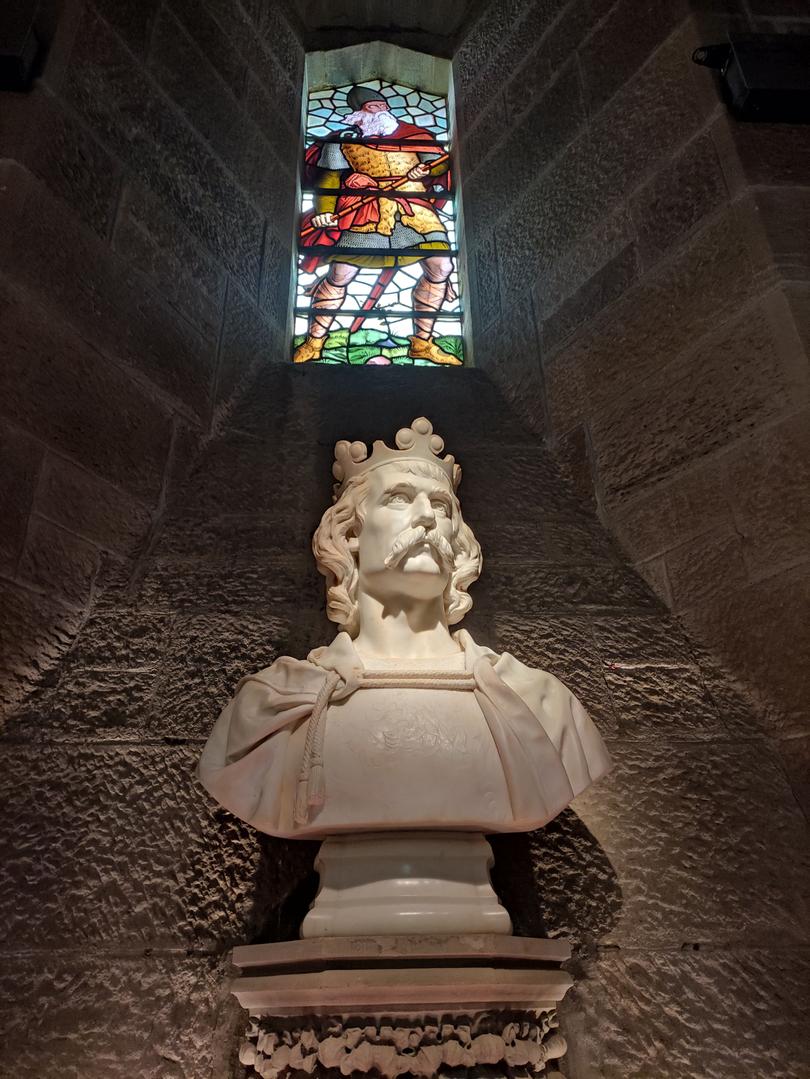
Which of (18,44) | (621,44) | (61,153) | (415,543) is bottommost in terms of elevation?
(415,543)

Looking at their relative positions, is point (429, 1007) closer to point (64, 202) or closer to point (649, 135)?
point (64, 202)

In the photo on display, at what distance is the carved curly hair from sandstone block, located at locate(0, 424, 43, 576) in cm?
75

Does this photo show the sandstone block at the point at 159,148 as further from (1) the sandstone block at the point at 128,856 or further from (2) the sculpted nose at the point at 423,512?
(1) the sandstone block at the point at 128,856

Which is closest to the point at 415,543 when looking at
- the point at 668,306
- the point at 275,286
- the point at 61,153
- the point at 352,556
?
the point at 352,556

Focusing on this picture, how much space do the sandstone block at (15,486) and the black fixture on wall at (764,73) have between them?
7.66 ft

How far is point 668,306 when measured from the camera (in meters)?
2.43

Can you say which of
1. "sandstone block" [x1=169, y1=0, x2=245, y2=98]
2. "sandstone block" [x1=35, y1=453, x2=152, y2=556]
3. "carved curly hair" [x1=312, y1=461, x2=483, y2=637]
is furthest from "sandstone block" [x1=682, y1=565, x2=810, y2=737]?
"sandstone block" [x1=169, y1=0, x2=245, y2=98]

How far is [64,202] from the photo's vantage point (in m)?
2.33

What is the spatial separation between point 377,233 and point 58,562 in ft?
7.32

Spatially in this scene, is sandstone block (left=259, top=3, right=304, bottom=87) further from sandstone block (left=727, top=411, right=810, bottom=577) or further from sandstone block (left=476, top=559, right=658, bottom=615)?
sandstone block (left=727, top=411, right=810, bottom=577)

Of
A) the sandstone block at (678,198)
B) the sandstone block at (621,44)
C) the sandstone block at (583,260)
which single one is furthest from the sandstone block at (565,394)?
the sandstone block at (621,44)

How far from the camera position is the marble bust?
1.41 m

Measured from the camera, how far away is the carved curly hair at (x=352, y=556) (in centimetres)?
186

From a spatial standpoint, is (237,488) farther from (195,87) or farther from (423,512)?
(195,87)
